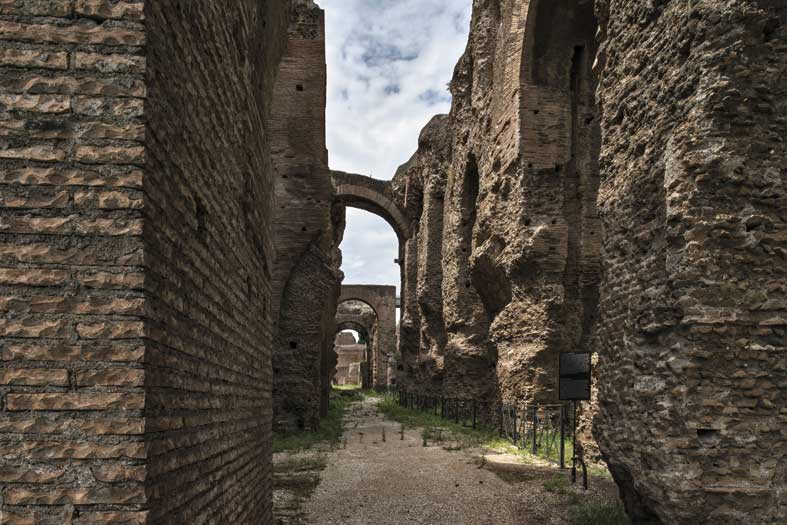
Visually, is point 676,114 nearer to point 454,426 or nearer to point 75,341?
point 75,341

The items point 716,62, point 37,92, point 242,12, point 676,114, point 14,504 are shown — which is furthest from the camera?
point 676,114

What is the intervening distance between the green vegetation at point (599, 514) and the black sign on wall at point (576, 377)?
1525 mm

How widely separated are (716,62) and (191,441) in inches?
174

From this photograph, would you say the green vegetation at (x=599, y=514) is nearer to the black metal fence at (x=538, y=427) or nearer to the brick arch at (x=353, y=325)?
the black metal fence at (x=538, y=427)

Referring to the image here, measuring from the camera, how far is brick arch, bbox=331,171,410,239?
2528 centimetres

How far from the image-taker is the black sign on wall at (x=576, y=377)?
275 inches

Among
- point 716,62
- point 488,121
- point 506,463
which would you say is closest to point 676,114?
point 716,62

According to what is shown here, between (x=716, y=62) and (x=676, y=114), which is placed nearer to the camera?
(x=716, y=62)

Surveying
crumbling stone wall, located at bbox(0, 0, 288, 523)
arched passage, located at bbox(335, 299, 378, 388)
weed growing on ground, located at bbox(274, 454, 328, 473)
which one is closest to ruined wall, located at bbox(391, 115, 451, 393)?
weed growing on ground, located at bbox(274, 454, 328, 473)

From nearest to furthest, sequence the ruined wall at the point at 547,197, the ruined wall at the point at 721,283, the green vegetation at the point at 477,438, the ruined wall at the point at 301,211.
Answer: the ruined wall at the point at 721,283 < the green vegetation at the point at 477,438 < the ruined wall at the point at 547,197 < the ruined wall at the point at 301,211

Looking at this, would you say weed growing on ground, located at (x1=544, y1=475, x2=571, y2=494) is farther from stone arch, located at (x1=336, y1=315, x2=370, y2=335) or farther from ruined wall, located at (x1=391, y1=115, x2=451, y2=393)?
stone arch, located at (x1=336, y1=315, x2=370, y2=335)

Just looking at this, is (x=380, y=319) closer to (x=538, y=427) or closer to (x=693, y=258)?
(x=538, y=427)

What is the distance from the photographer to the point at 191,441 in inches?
97.1

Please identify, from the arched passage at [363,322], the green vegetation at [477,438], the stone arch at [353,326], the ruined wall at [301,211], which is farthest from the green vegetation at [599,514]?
the stone arch at [353,326]
